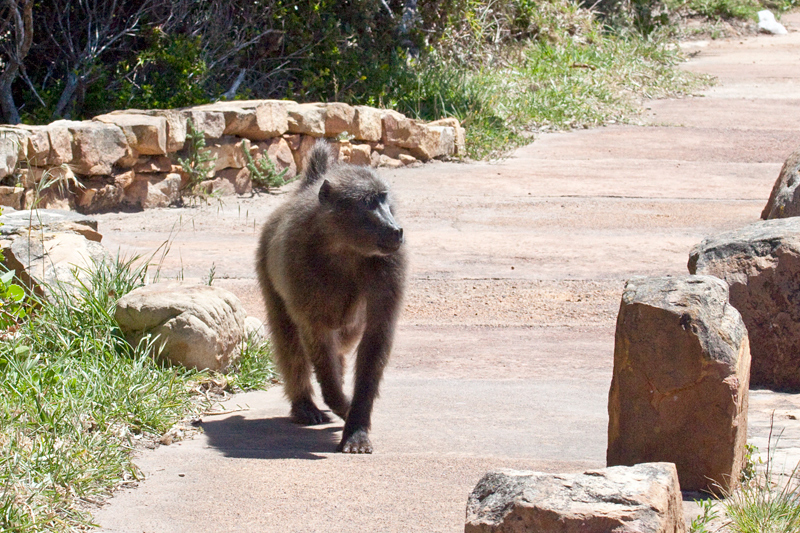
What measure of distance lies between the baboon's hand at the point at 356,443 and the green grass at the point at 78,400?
0.89 m

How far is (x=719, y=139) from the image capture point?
1457cm

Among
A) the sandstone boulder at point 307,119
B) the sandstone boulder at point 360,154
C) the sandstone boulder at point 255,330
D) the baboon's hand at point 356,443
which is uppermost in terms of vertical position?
the sandstone boulder at point 307,119

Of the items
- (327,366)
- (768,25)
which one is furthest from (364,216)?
(768,25)

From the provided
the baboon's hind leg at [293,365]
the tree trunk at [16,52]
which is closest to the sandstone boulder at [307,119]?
the tree trunk at [16,52]

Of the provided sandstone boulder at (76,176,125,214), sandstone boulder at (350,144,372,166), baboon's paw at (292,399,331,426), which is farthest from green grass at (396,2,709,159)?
baboon's paw at (292,399,331,426)

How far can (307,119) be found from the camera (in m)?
12.0

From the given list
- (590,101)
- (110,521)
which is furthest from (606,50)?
(110,521)

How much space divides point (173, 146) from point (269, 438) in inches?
262

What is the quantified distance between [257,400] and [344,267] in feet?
4.27

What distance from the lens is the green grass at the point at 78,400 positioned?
3373mm

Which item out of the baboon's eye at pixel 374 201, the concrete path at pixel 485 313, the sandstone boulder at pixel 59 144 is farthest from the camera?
the sandstone boulder at pixel 59 144

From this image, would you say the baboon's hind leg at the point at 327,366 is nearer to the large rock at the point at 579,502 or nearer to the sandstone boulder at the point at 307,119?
the large rock at the point at 579,502

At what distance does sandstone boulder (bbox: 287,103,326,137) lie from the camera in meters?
12.0

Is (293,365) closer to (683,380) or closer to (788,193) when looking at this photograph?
(683,380)
